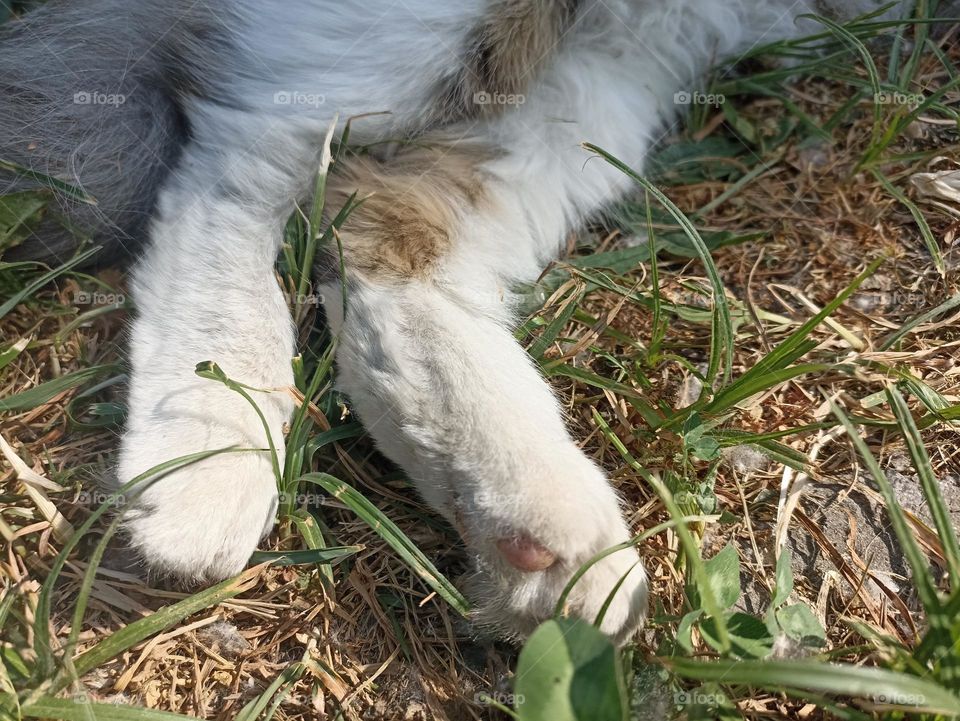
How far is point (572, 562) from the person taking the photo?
106 cm

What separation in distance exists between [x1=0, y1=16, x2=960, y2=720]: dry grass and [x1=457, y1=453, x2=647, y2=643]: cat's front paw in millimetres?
120

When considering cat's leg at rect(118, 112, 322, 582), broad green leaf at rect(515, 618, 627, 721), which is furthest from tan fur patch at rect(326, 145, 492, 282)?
broad green leaf at rect(515, 618, 627, 721)

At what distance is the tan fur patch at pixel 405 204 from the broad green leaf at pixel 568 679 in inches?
28.4

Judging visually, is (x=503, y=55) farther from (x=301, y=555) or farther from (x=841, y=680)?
(x=841, y=680)

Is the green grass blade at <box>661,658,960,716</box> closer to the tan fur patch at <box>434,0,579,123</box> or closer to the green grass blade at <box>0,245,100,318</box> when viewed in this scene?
the tan fur patch at <box>434,0,579,123</box>

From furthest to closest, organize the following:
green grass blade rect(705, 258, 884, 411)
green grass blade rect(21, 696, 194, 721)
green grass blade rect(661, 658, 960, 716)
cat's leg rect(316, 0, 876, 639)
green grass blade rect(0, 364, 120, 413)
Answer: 1. green grass blade rect(0, 364, 120, 413)
2. green grass blade rect(705, 258, 884, 411)
3. cat's leg rect(316, 0, 876, 639)
4. green grass blade rect(21, 696, 194, 721)
5. green grass blade rect(661, 658, 960, 716)

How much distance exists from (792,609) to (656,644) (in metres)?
0.22

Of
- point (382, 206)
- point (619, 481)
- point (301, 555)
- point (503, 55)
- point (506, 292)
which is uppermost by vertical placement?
point (503, 55)

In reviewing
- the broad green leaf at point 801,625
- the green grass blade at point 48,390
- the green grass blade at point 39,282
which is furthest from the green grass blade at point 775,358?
the green grass blade at point 39,282

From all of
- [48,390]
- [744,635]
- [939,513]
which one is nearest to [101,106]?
[48,390]

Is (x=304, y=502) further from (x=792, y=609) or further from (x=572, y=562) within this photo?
(x=792, y=609)

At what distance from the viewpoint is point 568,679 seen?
3.12ft

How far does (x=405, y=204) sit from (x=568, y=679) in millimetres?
917

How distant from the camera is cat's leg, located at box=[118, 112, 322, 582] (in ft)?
3.69
